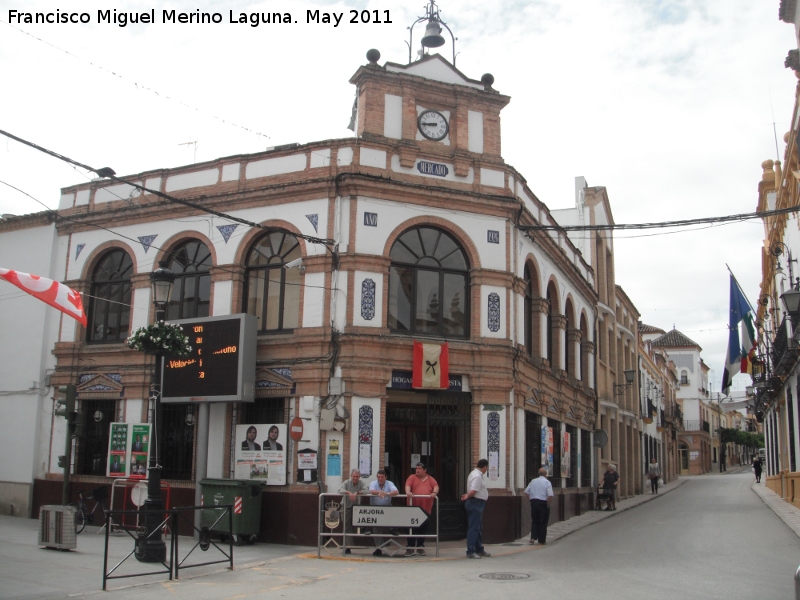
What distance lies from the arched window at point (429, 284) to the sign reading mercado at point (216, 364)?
329cm

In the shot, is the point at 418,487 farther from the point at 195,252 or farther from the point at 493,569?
the point at 195,252

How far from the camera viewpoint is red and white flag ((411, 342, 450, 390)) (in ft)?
54.3

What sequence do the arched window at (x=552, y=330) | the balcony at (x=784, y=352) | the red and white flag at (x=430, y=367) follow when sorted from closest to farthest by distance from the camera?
1. the red and white flag at (x=430, y=367)
2. the balcony at (x=784, y=352)
3. the arched window at (x=552, y=330)

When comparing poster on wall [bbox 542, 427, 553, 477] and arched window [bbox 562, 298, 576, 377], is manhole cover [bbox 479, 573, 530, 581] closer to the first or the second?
poster on wall [bbox 542, 427, 553, 477]

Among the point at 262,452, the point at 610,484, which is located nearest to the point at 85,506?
the point at 262,452

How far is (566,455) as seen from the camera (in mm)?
23391

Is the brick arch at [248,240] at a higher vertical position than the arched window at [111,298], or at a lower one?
higher

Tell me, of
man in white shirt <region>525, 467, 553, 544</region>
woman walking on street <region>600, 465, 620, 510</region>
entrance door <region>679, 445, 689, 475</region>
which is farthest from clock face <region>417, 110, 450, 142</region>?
entrance door <region>679, 445, 689, 475</region>

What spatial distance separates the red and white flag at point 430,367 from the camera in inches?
651

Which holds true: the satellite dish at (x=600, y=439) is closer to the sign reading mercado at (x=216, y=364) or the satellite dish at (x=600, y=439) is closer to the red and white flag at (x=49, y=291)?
the sign reading mercado at (x=216, y=364)

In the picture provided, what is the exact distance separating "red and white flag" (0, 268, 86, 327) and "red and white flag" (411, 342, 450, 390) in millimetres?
6921

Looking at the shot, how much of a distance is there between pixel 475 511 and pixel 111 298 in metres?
11.1

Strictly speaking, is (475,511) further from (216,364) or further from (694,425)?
(694,425)

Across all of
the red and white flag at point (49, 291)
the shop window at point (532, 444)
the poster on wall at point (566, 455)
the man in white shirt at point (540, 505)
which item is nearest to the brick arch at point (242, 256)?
the red and white flag at point (49, 291)
